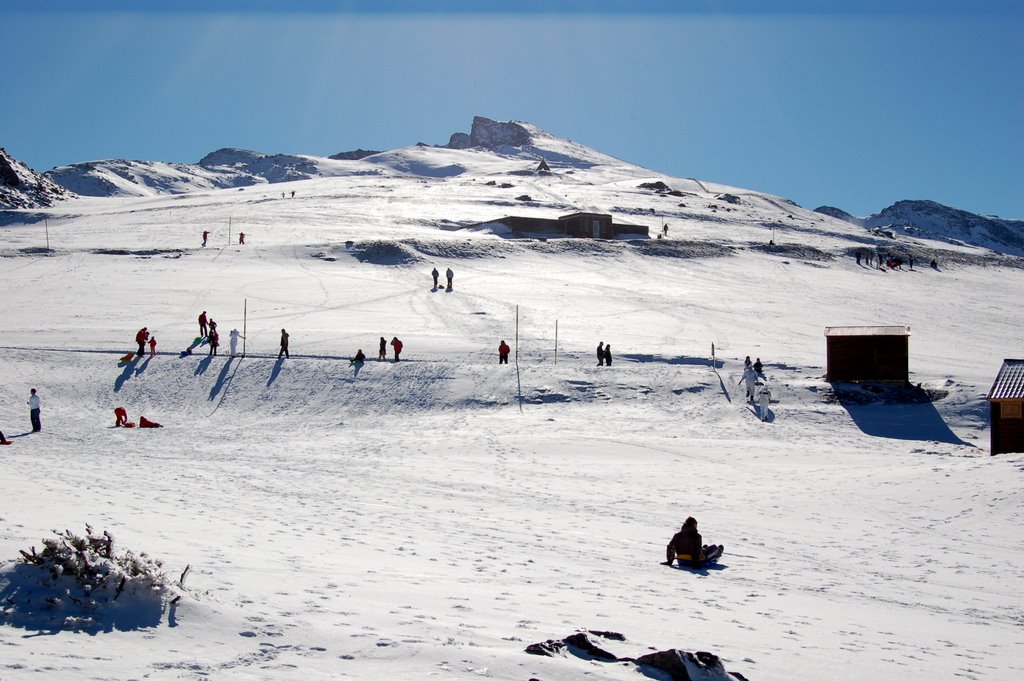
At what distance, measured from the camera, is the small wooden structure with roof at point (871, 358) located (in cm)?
2875

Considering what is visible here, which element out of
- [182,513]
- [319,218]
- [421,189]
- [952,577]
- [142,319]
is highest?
[421,189]

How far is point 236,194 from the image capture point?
311 feet

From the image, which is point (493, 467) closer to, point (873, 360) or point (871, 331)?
point (873, 360)

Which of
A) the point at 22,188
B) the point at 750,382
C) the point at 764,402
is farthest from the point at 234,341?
the point at 22,188

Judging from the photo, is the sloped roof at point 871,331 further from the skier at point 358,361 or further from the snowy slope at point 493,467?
the skier at point 358,361

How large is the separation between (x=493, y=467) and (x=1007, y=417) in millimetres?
12343

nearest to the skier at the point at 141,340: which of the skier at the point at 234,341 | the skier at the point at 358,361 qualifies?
the skier at the point at 234,341

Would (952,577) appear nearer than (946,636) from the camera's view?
No

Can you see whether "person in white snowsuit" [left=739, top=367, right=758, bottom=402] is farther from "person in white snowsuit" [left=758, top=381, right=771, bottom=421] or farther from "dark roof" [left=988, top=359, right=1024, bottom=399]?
"dark roof" [left=988, top=359, right=1024, bottom=399]

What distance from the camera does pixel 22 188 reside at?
8294 cm

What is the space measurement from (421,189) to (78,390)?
70178mm

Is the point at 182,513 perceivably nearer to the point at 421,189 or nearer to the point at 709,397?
the point at 709,397

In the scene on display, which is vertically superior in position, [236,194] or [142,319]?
[236,194]

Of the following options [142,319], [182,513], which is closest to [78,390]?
[142,319]
